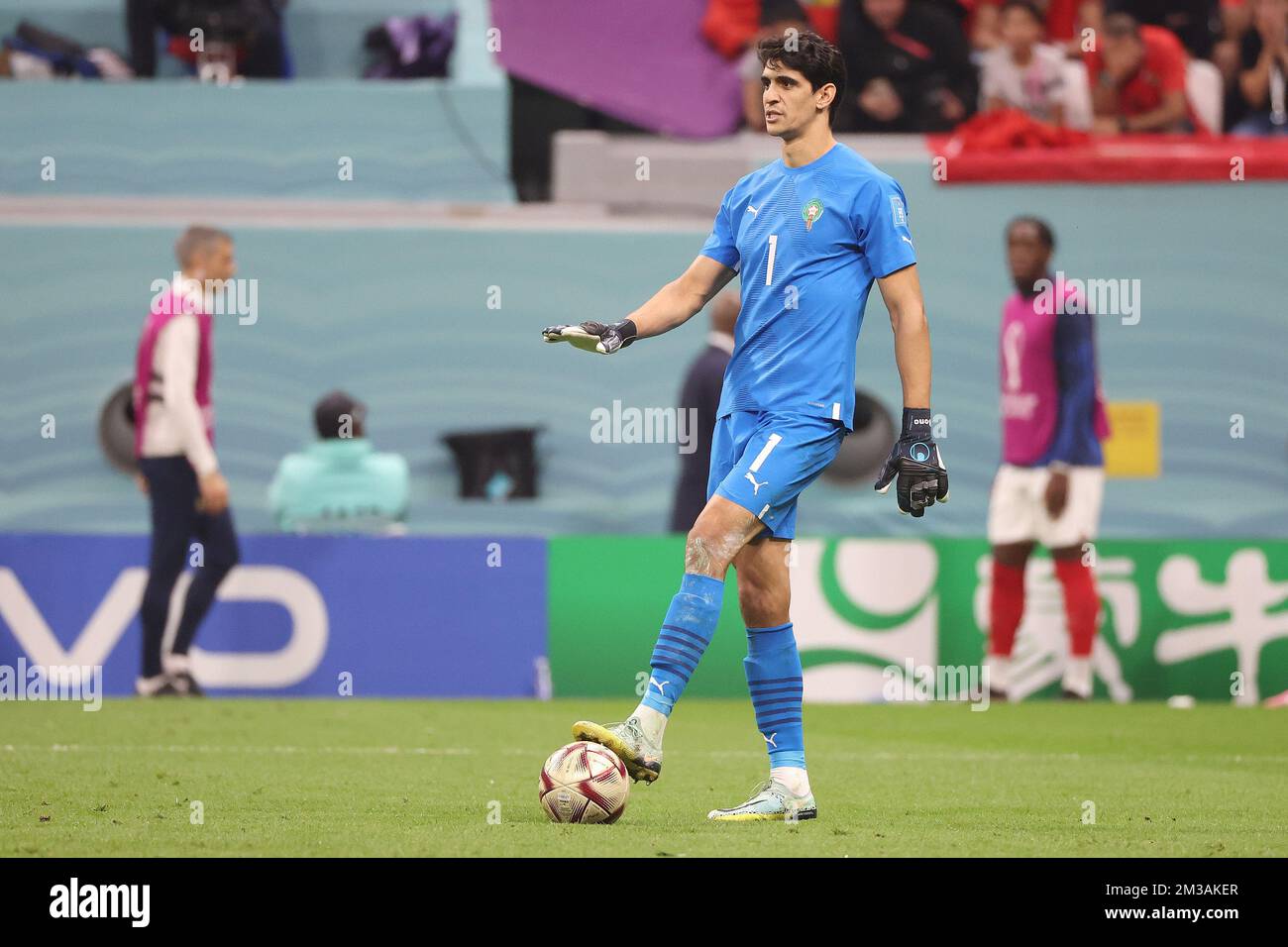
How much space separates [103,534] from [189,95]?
5.96m

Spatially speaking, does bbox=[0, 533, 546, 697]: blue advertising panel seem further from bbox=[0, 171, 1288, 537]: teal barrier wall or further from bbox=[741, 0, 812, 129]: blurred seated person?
bbox=[741, 0, 812, 129]: blurred seated person

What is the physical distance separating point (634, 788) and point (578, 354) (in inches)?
359

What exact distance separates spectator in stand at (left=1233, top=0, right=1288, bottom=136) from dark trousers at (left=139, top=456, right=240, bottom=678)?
31.5 feet

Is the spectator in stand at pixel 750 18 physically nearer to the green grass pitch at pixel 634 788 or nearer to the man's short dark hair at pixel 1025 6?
the man's short dark hair at pixel 1025 6

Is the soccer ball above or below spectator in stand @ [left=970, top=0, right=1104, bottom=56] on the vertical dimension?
below

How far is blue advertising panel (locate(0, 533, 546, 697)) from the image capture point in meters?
11.5

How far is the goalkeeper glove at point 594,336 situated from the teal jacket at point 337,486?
23.2 feet

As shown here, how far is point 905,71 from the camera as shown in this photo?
16172 millimetres

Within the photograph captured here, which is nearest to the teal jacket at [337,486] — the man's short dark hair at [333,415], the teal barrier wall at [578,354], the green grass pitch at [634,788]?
the man's short dark hair at [333,415]

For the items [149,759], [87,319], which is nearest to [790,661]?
[149,759]

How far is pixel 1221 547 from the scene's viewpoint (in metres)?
11.9

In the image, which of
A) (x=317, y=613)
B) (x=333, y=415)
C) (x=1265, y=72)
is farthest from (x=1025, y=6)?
(x=317, y=613)

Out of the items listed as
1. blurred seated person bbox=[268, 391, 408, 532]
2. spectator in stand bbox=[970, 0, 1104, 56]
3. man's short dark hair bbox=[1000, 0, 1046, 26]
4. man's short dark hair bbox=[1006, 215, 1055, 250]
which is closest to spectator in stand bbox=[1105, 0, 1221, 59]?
spectator in stand bbox=[970, 0, 1104, 56]

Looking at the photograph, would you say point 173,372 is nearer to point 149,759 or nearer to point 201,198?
point 149,759
